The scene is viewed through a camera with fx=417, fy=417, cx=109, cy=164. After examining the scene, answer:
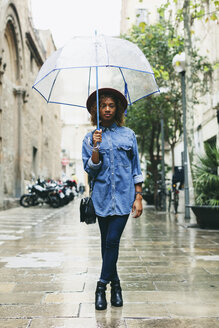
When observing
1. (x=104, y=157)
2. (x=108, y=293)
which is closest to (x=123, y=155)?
(x=104, y=157)

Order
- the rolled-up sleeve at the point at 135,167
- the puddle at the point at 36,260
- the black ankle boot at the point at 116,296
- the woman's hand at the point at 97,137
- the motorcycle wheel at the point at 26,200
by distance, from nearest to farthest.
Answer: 1. the woman's hand at the point at 97,137
2. the black ankle boot at the point at 116,296
3. the rolled-up sleeve at the point at 135,167
4. the puddle at the point at 36,260
5. the motorcycle wheel at the point at 26,200

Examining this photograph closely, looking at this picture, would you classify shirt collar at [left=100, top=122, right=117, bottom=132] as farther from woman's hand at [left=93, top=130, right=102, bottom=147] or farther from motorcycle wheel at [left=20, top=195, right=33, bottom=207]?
motorcycle wheel at [left=20, top=195, right=33, bottom=207]

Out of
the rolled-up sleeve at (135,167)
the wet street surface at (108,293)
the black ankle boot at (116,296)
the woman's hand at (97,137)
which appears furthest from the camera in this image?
the rolled-up sleeve at (135,167)

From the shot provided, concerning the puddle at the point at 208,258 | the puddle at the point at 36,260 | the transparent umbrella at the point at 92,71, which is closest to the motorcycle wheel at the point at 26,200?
the puddle at the point at 36,260

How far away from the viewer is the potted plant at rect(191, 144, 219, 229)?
9.45m

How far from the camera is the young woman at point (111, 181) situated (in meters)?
3.53

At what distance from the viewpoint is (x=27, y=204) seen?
1906 cm

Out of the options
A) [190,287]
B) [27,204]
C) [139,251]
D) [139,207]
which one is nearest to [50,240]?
[139,251]

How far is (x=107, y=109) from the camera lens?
3732mm

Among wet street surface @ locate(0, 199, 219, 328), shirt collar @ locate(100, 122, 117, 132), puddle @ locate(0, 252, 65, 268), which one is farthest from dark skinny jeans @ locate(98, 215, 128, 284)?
puddle @ locate(0, 252, 65, 268)

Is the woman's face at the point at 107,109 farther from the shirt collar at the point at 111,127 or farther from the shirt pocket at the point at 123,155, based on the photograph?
the shirt pocket at the point at 123,155

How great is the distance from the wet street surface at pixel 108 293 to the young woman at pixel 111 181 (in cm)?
30

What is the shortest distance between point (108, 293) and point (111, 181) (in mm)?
1255

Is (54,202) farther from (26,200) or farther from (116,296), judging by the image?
(116,296)
